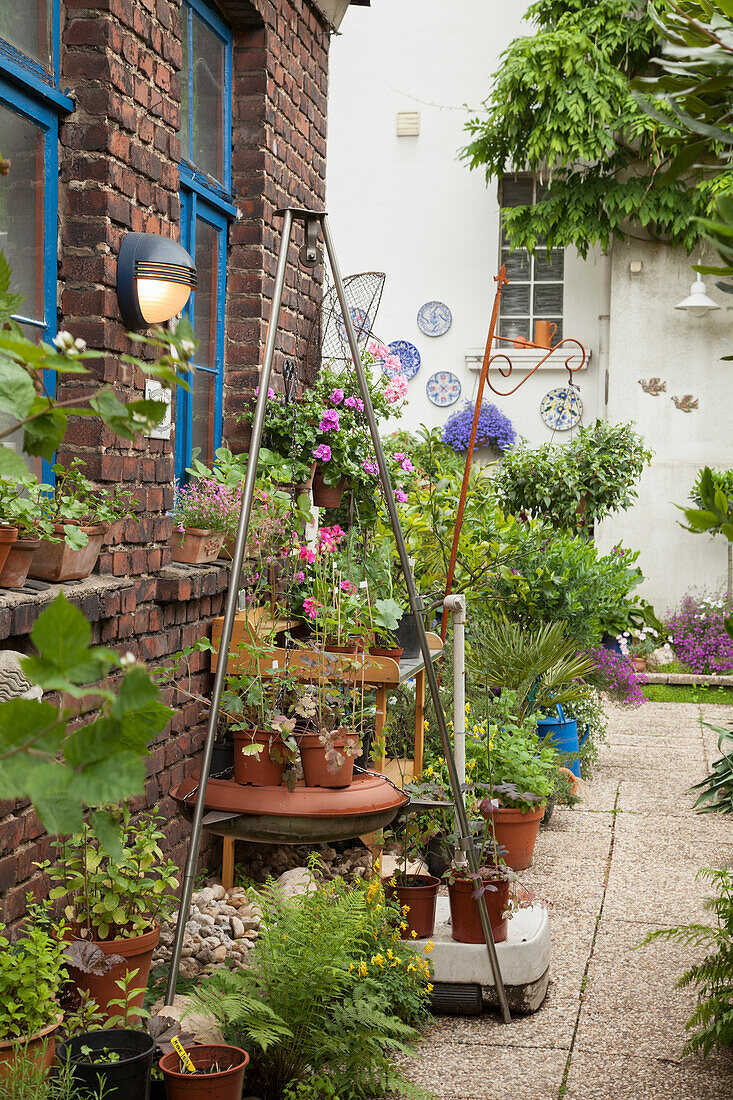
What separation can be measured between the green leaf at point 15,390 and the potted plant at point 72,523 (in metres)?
1.92

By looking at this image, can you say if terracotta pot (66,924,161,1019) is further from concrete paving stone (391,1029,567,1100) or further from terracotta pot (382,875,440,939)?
terracotta pot (382,875,440,939)

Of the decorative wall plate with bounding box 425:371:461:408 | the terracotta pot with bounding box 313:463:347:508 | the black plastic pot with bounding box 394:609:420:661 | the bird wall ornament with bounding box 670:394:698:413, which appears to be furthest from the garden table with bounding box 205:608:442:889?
the decorative wall plate with bounding box 425:371:461:408

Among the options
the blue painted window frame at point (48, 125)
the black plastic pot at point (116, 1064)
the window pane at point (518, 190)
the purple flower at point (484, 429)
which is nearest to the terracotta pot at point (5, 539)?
the blue painted window frame at point (48, 125)

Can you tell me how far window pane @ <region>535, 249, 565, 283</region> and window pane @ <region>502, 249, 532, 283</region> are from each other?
0.11m

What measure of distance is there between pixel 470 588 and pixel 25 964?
3901 millimetres

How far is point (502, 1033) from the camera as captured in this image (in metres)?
3.10

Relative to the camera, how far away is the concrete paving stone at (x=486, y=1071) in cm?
273

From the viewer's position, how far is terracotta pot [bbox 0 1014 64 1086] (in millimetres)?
2018

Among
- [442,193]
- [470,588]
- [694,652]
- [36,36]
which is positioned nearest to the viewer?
[36,36]

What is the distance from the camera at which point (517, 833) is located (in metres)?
4.43

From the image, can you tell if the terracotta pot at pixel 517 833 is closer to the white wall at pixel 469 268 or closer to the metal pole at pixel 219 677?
the metal pole at pixel 219 677

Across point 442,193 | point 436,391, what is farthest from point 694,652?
point 442,193

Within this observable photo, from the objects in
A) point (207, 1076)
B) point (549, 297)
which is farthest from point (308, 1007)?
point (549, 297)

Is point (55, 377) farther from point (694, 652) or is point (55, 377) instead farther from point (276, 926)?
point (694, 652)
